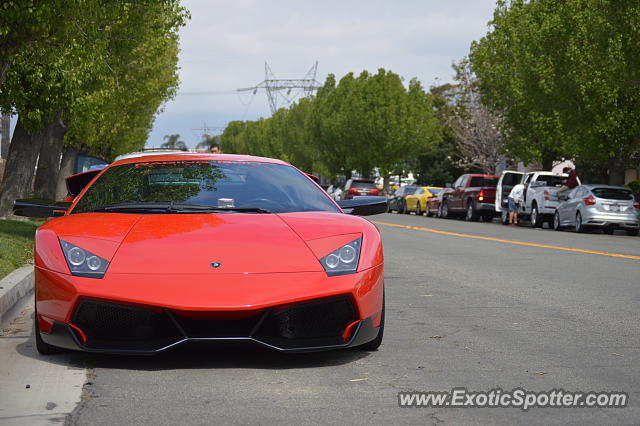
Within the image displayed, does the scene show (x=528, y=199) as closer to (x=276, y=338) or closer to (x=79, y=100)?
(x=79, y=100)

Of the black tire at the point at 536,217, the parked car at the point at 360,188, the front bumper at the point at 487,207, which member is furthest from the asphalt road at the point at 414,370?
the parked car at the point at 360,188

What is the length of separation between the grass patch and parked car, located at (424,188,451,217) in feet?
89.4

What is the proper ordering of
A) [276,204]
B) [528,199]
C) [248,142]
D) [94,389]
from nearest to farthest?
[94,389] < [276,204] < [528,199] < [248,142]

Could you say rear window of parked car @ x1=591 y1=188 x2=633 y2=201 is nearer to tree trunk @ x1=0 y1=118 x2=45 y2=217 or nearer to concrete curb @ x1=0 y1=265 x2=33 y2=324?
tree trunk @ x1=0 y1=118 x2=45 y2=217

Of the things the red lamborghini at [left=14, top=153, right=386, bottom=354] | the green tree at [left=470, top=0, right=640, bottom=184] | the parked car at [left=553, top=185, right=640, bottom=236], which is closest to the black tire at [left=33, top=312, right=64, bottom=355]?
the red lamborghini at [left=14, top=153, right=386, bottom=354]

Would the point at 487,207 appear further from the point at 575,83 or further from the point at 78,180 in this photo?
the point at 78,180

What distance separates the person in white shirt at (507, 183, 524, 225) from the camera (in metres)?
34.0

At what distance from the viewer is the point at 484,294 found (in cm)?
1007

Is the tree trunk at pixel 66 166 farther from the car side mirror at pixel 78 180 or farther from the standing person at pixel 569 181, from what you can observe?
the car side mirror at pixel 78 180

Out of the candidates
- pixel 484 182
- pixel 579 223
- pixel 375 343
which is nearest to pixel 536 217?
pixel 579 223

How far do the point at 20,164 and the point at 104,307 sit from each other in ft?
59.2

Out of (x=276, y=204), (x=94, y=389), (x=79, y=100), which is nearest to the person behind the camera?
(x=94, y=389)

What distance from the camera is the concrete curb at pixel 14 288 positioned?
791 cm

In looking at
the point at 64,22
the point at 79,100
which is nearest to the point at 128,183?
the point at 64,22
